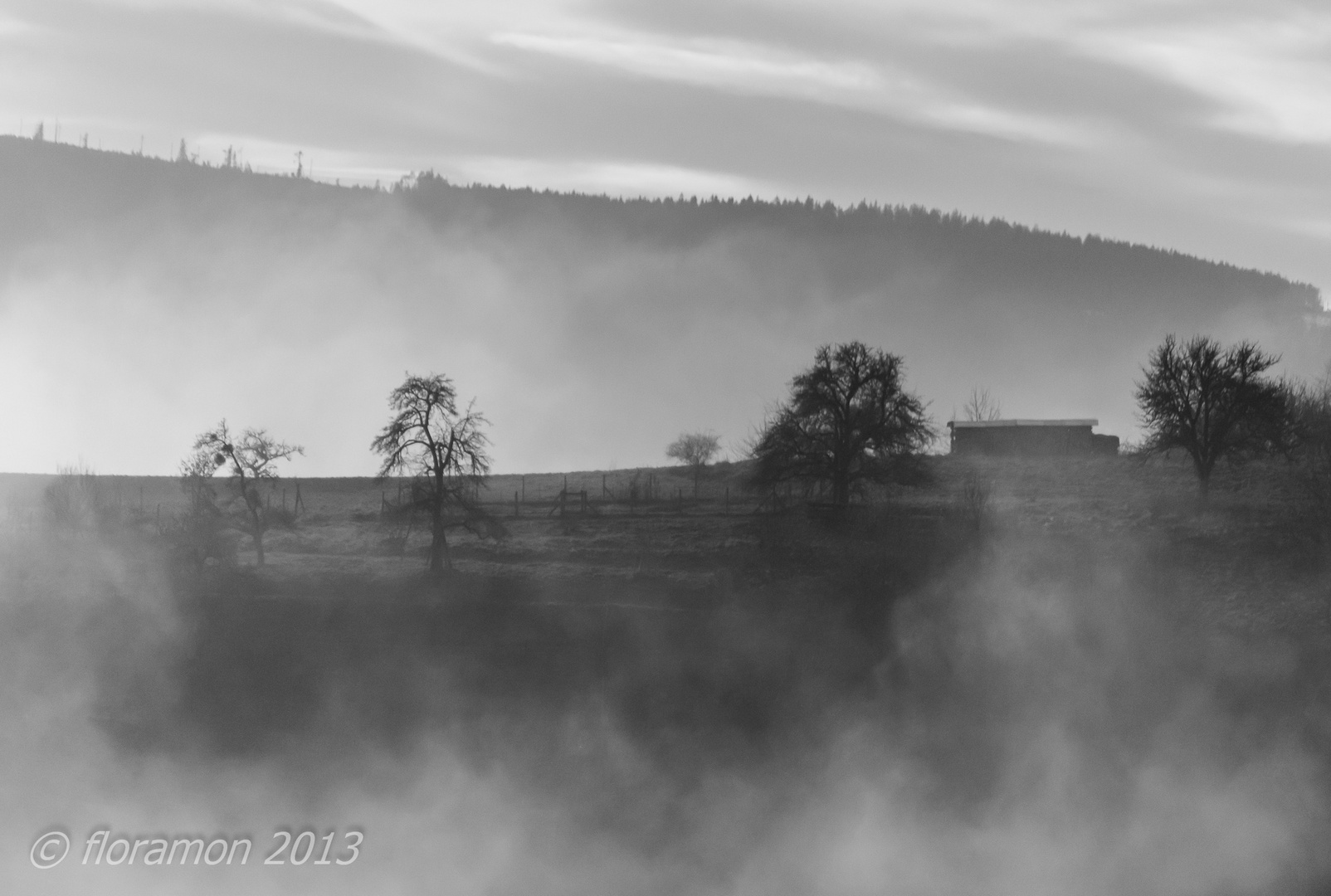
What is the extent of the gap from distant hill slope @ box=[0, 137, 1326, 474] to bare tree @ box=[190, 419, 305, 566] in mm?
78605

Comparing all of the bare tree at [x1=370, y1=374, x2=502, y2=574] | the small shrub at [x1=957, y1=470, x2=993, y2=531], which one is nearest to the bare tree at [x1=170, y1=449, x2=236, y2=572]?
the bare tree at [x1=370, y1=374, x2=502, y2=574]

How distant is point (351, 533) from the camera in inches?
2000

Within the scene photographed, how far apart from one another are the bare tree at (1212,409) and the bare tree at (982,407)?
71261 mm

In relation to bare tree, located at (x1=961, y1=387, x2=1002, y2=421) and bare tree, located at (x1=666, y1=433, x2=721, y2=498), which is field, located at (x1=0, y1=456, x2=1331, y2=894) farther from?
bare tree, located at (x1=961, y1=387, x2=1002, y2=421)

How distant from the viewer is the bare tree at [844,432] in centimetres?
5103

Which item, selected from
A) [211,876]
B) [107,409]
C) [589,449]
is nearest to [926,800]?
[211,876]

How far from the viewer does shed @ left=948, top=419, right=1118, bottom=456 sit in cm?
6919

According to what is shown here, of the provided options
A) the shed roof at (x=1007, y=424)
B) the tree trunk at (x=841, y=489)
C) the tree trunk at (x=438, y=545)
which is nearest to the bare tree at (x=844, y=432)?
the tree trunk at (x=841, y=489)

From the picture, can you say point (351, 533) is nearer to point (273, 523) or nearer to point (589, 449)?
point (273, 523)

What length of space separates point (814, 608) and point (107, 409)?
110485 millimetres

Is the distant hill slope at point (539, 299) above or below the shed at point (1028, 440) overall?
above

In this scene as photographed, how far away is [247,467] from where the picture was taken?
51906mm

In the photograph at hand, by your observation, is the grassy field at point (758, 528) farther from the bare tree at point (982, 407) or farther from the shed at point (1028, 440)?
the bare tree at point (982, 407)

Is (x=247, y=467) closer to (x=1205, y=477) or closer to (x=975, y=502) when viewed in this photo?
(x=975, y=502)
